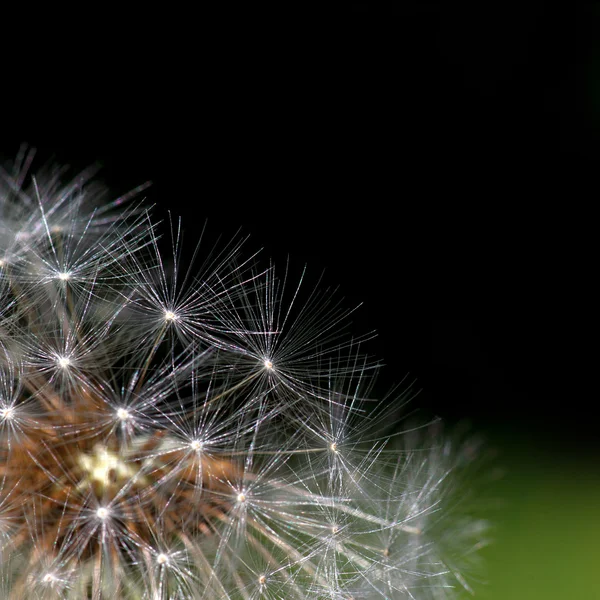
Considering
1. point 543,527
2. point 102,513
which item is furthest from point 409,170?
point 102,513

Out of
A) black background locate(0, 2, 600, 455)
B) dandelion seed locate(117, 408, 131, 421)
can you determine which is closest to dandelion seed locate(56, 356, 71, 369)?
dandelion seed locate(117, 408, 131, 421)

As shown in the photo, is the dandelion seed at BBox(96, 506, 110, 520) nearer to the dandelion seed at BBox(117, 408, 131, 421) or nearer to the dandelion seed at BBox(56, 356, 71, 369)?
the dandelion seed at BBox(117, 408, 131, 421)

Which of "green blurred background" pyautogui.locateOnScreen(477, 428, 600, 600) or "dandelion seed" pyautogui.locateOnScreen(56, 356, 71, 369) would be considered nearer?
"dandelion seed" pyautogui.locateOnScreen(56, 356, 71, 369)

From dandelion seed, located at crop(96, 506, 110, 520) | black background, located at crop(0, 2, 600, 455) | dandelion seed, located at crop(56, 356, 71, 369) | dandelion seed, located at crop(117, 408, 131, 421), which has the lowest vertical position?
dandelion seed, located at crop(96, 506, 110, 520)

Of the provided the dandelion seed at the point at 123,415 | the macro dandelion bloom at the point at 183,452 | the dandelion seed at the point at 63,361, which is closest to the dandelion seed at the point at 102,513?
the macro dandelion bloom at the point at 183,452

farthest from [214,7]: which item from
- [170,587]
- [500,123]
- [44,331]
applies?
[170,587]

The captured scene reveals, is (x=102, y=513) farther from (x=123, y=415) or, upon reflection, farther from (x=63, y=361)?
(x=63, y=361)
